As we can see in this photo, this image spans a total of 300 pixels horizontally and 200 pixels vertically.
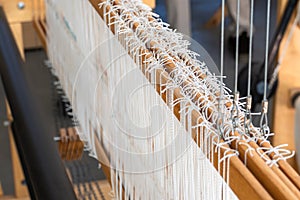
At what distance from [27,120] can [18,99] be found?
0.13 m

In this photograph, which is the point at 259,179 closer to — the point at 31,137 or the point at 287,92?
the point at 31,137

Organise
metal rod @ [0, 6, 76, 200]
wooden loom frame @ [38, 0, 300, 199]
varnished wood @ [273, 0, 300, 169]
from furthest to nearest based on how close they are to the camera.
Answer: varnished wood @ [273, 0, 300, 169] < metal rod @ [0, 6, 76, 200] < wooden loom frame @ [38, 0, 300, 199]

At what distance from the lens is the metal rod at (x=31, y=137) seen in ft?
3.33

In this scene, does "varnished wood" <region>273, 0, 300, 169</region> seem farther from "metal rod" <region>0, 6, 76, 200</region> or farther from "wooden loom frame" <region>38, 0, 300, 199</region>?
"wooden loom frame" <region>38, 0, 300, 199</region>

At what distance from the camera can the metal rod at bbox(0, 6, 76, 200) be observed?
101cm

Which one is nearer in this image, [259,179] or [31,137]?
[259,179]

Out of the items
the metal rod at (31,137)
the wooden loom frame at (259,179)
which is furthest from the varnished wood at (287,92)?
the wooden loom frame at (259,179)

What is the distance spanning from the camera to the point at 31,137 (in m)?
1.23

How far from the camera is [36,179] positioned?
1040mm

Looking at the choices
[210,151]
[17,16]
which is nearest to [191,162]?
[210,151]

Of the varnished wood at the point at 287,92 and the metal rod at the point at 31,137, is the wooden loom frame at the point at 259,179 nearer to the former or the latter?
the metal rod at the point at 31,137

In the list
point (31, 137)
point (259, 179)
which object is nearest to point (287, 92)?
point (31, 137)

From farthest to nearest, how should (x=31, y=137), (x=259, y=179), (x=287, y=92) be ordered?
(x=287, y=92)
(x=31, y=137)
(x=259, y=179)

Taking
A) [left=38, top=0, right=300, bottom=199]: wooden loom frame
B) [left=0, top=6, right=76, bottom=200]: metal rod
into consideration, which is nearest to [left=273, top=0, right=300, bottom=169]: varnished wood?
[left=0, top=6, right=76, bottom=200]: metal rod
